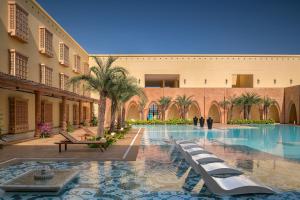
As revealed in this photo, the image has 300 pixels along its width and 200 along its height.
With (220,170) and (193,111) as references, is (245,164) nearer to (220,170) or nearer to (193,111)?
(220,170)

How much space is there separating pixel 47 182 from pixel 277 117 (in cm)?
3844

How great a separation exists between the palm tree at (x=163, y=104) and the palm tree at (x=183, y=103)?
1.23 meters

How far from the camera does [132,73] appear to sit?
4009cm

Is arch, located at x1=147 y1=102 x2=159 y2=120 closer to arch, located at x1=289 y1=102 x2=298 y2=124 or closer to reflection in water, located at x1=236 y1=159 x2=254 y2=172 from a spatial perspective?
arch, located at x1=289 y1=102 x2=298 y2=124

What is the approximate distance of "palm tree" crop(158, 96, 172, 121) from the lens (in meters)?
36.7

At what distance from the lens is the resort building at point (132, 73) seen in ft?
55.5

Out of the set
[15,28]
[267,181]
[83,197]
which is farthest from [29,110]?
[267,181]

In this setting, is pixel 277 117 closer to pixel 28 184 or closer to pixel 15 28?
pixel 15 28

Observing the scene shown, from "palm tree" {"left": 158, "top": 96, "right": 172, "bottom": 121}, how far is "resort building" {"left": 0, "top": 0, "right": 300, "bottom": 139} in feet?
2.91

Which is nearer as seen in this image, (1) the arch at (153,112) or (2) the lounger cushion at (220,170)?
(2) the lounger cushion at (220,170)

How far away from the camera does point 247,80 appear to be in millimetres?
42969

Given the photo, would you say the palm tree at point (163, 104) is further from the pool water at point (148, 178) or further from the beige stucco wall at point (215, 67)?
the pool water at point (148, 178)

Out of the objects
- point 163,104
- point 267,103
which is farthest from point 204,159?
point 267,103

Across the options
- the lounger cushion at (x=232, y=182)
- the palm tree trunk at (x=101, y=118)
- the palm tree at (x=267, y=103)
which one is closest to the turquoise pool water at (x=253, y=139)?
the palm tree trunk at (x=101, y=118)
